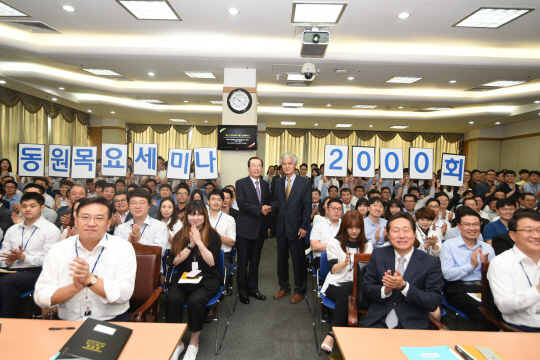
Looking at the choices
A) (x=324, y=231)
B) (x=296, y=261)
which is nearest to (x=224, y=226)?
(x=296, y=261)

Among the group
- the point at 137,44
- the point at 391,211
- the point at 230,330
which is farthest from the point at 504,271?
the point at 137,44

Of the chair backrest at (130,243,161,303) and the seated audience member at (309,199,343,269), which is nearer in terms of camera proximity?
Answer: the chair backrest at (130,243,161,303)

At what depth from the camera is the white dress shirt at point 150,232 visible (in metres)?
3.37

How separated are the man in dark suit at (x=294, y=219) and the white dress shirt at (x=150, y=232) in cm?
145

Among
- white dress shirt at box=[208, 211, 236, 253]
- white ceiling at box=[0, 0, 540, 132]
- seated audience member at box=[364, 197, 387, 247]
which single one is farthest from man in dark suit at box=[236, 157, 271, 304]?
white ceiling at box=[0, 0, 540, 132]

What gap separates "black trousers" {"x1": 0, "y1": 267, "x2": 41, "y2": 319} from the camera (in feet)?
9.45

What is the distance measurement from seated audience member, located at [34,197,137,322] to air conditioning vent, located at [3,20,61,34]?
4713 mm

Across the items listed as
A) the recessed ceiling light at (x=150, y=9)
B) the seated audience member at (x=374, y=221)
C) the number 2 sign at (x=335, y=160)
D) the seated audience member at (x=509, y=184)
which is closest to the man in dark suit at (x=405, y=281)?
the seated audience member at (x=374, y=221)

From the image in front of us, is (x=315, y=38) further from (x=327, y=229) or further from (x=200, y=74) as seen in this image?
(x=200, y=74)

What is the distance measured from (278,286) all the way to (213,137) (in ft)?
35.3

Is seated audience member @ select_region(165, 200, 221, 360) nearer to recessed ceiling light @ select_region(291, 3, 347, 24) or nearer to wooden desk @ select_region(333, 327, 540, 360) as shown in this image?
wooden desk @ select_region(333, 327, 540, 360)

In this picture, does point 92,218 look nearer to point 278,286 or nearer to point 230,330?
point 230,330

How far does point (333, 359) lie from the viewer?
2.33m

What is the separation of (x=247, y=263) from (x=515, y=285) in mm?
2776
